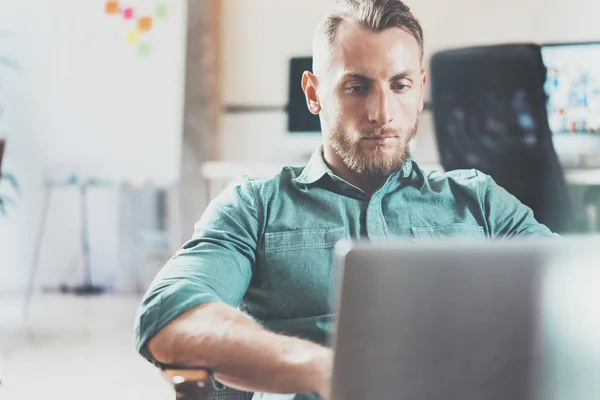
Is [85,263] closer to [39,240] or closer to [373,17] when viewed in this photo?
[39,240]

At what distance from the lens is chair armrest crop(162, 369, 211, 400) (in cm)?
73

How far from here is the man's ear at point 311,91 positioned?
1216 millimetres

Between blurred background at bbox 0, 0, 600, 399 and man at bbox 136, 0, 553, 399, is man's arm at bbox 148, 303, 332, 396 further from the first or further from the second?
blurred background at bbox 0, 0, 600, 399

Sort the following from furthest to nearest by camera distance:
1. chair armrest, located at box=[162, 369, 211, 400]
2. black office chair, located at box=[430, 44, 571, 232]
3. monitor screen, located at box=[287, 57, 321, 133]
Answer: monitor screen, located at box=[287, 57, 321, 133] → black office chair, located at box=[430, 44, 571, 232] → chair armrest, located at box=[162, 369, 211, 400]

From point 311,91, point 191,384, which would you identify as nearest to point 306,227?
point 311,91

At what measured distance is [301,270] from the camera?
3.43ft

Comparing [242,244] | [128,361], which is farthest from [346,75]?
[128,361]

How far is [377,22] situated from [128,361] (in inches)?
76.8

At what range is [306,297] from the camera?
1.03 meters

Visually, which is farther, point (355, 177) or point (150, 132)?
point (150, 132)

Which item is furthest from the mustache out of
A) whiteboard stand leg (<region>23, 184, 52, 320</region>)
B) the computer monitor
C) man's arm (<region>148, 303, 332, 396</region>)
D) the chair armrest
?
whiteboard stand leg (<region>23, 184, 52, 320</region>)

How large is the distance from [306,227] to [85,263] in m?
3.49

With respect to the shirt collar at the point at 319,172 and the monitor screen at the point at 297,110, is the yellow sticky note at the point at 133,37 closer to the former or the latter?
the monitor screen at the point at 297,110

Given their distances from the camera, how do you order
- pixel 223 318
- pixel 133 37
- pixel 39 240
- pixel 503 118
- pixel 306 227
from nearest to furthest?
pixel 223 318, pixel 306 227, pixel 503 118, pixel 133 37, pixel 39 240
